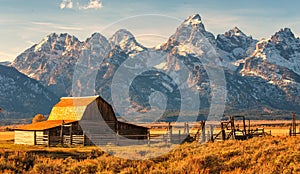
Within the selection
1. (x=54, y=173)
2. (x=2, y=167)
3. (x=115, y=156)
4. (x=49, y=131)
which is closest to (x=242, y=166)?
(x=115, y=156)

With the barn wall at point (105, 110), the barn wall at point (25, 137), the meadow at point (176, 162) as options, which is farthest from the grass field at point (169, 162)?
the barn wall at point (105, 110)

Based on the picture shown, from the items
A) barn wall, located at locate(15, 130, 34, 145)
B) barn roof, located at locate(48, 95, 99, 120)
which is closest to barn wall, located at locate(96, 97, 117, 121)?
barn roof, located at locate(48, 95, 99, 120)

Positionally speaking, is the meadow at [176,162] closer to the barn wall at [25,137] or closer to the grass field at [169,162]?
the grass field at [169,162]

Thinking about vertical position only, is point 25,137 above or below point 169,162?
above

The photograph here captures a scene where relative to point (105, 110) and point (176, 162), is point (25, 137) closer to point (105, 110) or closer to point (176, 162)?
point (105, 110)

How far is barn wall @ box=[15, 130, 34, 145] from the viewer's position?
4925 centimetres

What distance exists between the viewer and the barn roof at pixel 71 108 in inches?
2067

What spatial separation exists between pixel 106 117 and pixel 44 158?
23.8 meters

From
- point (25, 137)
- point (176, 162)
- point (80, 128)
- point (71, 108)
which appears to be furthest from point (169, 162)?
point (71, 108)

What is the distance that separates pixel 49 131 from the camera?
47344 millimetres

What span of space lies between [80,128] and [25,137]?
272 inches

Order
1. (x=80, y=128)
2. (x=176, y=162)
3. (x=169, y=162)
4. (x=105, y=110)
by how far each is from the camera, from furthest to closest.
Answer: (x=105, y=110), (x=80, y=128), (x=169, y=162), (x=176, y=162)

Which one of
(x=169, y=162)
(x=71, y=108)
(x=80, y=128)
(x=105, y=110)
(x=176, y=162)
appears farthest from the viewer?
(x=105, y=110)

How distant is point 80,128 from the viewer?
50062mm
